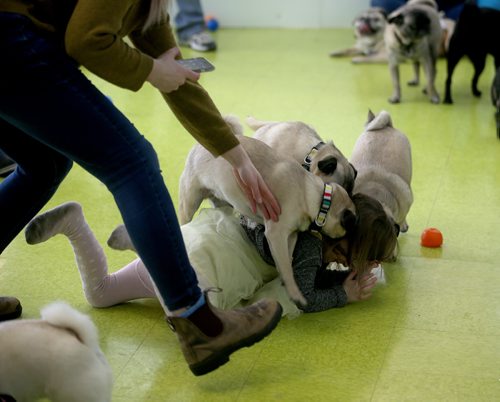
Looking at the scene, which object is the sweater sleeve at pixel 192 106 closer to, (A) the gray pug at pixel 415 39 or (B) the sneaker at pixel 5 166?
(B) the sneaker at pixel 5 166

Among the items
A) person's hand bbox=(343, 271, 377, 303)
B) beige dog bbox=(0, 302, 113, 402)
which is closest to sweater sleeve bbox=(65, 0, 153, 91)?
beige dog bbox=(0, 302, 113, 402)

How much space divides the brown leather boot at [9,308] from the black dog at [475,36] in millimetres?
2825

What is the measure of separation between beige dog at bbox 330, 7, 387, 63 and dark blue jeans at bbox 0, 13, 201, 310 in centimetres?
356

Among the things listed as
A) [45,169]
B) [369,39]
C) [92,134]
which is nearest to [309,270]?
[45,169]

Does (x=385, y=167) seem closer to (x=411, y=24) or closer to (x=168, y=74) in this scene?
(x=168, y=74)

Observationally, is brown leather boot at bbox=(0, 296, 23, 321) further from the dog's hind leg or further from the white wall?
the white wall

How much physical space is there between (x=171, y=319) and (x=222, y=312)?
0.14 metres

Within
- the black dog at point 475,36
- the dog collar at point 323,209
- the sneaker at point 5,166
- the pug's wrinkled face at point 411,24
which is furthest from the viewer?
the pug's wrinkled face at point 411,24

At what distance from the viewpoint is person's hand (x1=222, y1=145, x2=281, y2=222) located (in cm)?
195

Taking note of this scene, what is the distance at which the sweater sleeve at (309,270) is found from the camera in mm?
2305

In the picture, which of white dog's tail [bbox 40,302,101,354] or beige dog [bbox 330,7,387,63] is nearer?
white dog's tail [bbox 40,302,101,354]

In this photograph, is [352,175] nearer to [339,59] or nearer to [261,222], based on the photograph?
[261,222]

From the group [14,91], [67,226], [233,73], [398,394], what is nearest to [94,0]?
[14,91]

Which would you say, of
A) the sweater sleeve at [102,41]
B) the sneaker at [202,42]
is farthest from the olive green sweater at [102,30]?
the sneaker at [202,42]
